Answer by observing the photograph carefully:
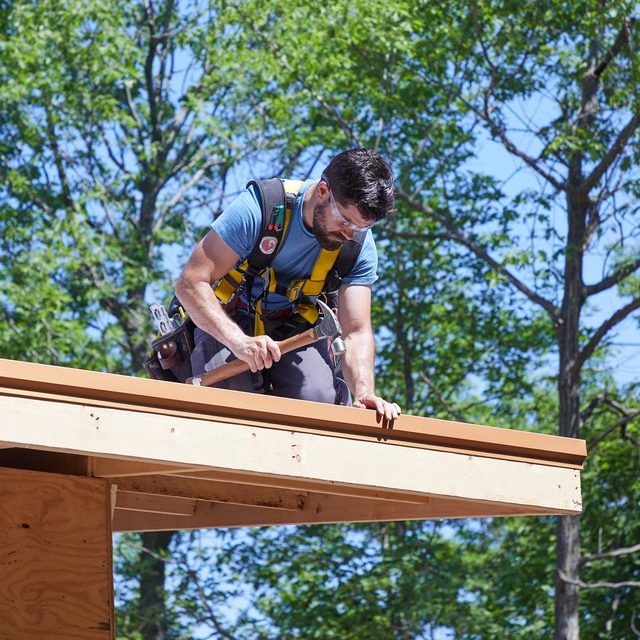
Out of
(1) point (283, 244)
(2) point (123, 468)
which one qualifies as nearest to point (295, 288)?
(1) point (283, 244)

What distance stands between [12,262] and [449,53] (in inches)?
252

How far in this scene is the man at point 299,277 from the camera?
383 centimetres

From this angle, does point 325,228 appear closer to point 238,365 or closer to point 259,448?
point 238,365

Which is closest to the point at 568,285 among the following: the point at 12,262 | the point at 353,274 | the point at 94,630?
the point at 12,262

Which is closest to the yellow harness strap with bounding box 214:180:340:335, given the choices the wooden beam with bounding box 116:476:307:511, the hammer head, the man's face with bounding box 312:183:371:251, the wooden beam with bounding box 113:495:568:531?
the man's face with bounding box 312:183:371:251

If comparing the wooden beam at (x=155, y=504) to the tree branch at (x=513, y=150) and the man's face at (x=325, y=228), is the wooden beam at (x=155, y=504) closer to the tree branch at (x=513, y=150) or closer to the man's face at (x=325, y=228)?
the man's face at (x=325, y=228)

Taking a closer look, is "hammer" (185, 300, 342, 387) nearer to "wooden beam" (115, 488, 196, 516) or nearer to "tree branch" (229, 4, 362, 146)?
"wooden beam" (115, 488, 196, 516)

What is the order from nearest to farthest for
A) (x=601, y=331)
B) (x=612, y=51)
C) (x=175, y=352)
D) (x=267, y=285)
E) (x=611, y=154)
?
(x=267, y=285)
(x=175, y=352)
(x=601, y=331)
(x=611, y=154)
(x=612, y=51)

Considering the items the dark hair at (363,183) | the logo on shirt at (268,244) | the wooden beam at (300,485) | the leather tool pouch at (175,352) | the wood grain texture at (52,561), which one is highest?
the dark hair at (363,183)

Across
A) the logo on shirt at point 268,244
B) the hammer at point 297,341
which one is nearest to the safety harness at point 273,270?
the logo on shirt at point 268,244

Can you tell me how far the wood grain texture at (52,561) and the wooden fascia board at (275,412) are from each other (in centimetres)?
43

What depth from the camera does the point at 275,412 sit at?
3.29 metres

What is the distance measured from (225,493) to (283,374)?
19.9 inches

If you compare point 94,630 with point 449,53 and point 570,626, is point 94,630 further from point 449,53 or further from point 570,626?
point 449,53
